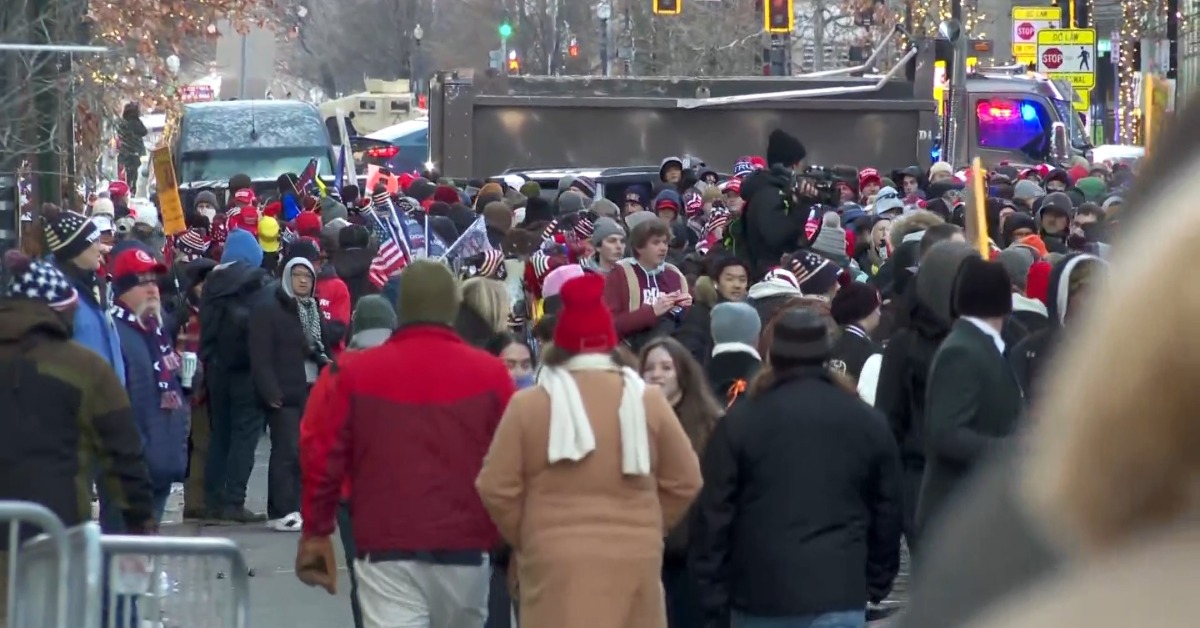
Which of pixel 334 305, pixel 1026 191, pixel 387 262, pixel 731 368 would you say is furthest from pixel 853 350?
pixel 1026 191

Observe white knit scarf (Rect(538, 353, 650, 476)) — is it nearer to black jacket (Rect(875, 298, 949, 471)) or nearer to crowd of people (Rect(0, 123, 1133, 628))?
crowd of people (Rect(0, 123, 1133, 628))

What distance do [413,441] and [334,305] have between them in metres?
6.89

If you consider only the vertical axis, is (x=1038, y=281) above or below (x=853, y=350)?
above

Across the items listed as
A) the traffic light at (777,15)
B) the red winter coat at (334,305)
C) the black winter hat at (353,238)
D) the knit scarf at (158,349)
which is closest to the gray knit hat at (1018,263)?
the knit scarf at (158,349)

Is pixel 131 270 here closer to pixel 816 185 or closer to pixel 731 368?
pixel 731 368

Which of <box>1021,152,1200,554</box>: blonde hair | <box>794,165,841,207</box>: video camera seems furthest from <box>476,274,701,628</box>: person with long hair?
<box>794,165,841,207</box>: video camera

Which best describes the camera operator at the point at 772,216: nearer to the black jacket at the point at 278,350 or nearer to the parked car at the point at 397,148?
the black jacket at the point at 278,350

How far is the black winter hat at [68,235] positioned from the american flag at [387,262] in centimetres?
386

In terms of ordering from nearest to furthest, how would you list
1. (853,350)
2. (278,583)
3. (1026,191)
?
1. (853,350)
2. (278,583)
3. (1026,191)

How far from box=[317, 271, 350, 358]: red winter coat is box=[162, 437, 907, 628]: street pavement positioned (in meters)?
1.27

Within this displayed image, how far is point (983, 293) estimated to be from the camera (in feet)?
23.1

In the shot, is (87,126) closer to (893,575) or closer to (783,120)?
(783,120)

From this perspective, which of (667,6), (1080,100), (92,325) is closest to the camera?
(92,325)

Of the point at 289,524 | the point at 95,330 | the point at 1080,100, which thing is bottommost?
the point at 289,524
